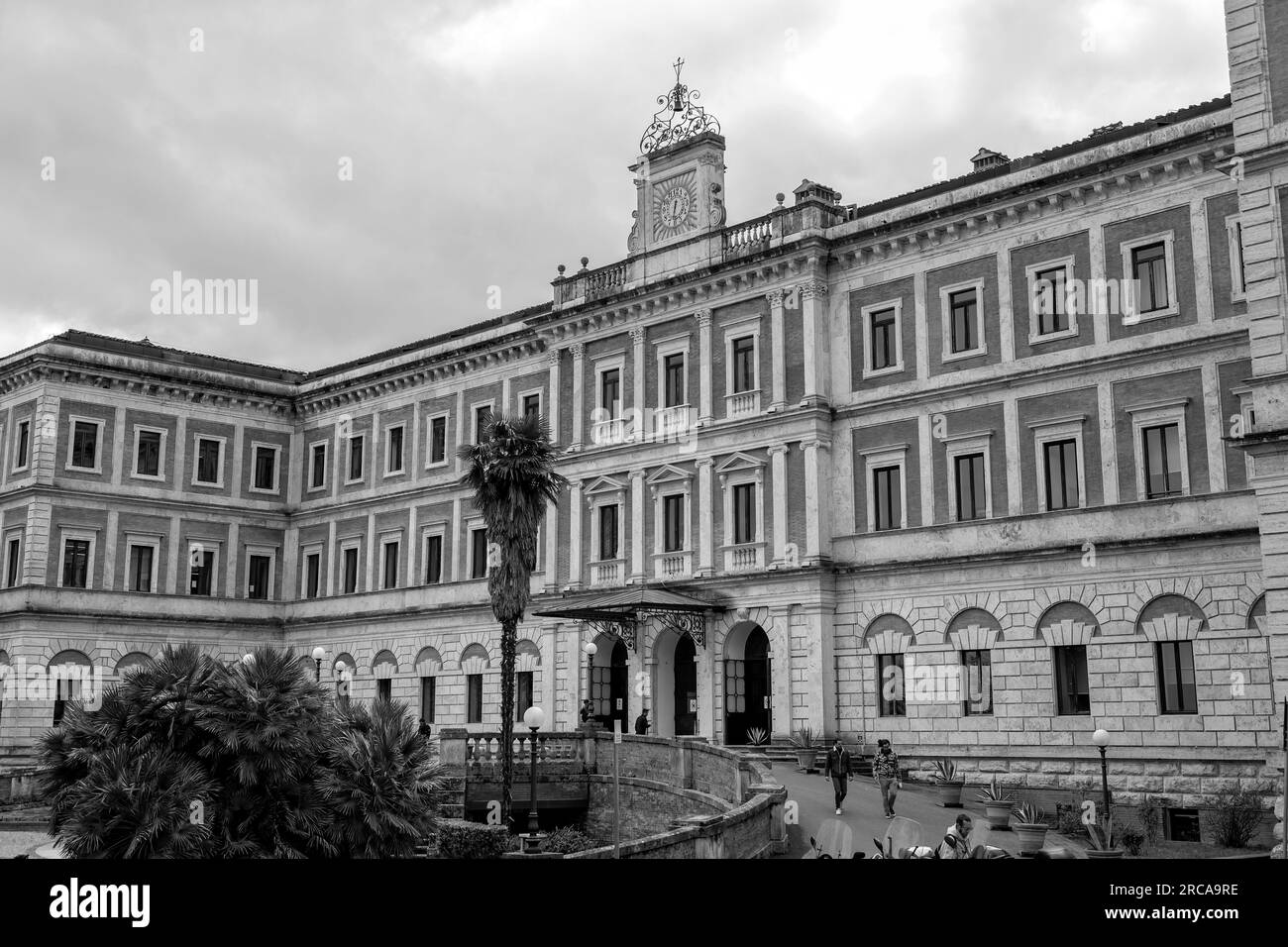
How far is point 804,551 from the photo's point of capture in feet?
123

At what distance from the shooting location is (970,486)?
35.2m

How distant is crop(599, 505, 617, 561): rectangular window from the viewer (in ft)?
142

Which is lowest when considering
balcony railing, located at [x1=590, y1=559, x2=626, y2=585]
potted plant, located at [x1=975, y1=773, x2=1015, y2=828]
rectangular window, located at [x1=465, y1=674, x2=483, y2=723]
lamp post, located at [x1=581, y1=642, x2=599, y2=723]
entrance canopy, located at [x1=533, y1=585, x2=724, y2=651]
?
potted plant, located at [x1=975, y1=773, x2=1015, y2=828]

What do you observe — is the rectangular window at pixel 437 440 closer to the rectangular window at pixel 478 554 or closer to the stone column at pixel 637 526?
the rectangular window at pixel 478 554

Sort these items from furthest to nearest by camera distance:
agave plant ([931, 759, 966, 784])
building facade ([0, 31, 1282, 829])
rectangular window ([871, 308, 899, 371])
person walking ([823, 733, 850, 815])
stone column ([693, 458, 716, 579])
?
1. stone column ([693, 458, 716, 579])
2. rectangular window ([871, 308, 899, 371])
3. building facade ([0, 31, 1282, 829])
4. agave plant ([931, 759, 966, 784])
5. person walking ([823, 733, 850, 815])

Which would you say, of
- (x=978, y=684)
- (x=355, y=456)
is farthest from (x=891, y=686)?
(x=355, y=456)

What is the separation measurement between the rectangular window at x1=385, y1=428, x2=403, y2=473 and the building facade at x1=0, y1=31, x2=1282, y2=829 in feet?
0.57

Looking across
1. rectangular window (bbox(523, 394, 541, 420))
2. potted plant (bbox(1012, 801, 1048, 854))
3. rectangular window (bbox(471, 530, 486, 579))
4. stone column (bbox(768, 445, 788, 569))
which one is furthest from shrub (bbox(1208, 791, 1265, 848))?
rectangular window (bbox(471, 530, 486, 579))

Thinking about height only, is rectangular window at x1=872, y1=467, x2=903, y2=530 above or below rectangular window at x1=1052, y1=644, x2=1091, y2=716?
above

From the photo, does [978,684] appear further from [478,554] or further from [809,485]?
[478,554]

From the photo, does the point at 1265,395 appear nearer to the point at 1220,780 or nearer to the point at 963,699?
the point at 1220,780

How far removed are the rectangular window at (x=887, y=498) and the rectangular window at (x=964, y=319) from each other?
3.82 meters

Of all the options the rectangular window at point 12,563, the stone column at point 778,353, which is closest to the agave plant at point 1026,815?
the stone column at point 778,353

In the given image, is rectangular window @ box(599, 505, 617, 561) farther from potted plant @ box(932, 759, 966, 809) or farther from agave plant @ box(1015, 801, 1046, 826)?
agave plant @ box(1015, 801, 1046, 826)
